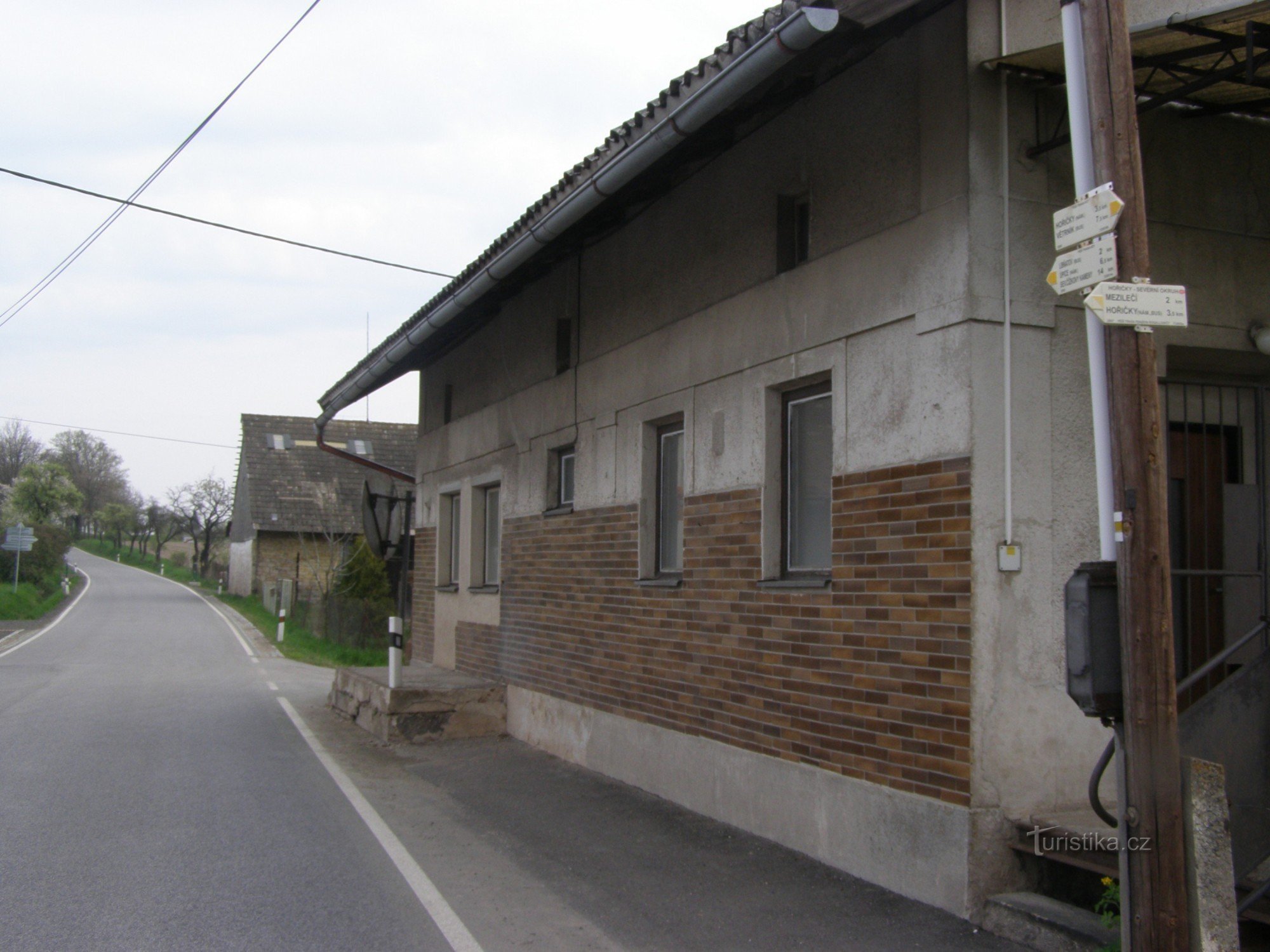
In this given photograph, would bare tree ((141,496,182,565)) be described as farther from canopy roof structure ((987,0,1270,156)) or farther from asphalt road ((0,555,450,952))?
canopy roof structure ((987,0,1270,156))

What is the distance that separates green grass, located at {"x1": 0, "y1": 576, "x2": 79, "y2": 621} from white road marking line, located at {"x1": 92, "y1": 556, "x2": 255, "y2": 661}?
545cm

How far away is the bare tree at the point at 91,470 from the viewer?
330ft

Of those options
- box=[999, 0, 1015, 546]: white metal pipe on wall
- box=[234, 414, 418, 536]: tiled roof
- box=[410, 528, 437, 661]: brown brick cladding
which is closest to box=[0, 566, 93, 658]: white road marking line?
box=[234, 414, 418, 536]: tiled roof

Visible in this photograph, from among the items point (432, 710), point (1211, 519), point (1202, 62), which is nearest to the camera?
point (1202, 62)

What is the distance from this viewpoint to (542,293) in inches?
461

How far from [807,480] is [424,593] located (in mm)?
Answer: 9528

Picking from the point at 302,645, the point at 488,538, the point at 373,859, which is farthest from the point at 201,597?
the point at 373,859

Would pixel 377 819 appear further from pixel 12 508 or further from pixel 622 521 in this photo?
pixel 12 508

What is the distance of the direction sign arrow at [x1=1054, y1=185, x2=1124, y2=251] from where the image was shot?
4000mm

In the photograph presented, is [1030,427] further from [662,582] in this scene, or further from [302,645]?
[302,645]

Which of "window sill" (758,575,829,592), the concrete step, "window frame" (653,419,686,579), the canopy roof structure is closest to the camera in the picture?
the concrete step

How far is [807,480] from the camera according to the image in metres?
7.30

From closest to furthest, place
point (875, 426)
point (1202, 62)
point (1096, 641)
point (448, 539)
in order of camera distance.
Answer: point (1096, 641) < point (1202, 62) < point (875, 426) < point (448, 539)

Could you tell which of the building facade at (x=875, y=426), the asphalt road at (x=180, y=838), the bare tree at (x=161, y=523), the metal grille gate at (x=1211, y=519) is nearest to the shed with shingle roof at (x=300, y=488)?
the asphalt road at (x=180, y=838)
